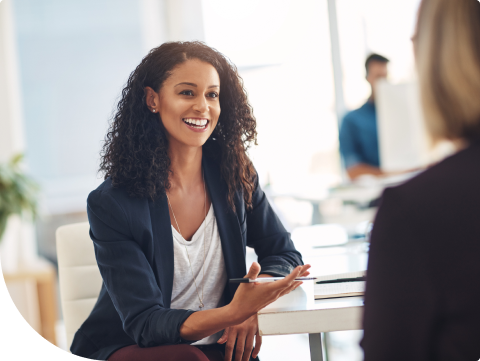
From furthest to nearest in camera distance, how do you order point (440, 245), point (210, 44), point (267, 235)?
point (210, 44) → point (267, 235) → point (440, 245)

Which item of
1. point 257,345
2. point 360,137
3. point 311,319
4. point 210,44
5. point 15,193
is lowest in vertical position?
point 257,345

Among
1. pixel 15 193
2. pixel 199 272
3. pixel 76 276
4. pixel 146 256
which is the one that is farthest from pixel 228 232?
pixel 15 193

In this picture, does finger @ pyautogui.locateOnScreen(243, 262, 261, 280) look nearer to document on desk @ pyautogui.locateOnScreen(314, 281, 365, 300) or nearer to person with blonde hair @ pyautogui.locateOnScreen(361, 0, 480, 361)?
document on desk @ pyautogui.locateOnScreen(314, 281, 365, 300)

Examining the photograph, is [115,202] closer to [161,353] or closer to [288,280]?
[161,353]

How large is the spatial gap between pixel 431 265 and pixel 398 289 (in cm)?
4

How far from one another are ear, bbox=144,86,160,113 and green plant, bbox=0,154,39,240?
2110 millimetres

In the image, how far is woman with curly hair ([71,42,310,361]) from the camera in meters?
1.06

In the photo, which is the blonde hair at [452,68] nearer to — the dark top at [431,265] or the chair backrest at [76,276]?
the dark top at [431,265]

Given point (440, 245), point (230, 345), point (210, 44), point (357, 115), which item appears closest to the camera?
point (440, 245)

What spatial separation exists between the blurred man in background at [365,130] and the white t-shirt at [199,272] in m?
2.03

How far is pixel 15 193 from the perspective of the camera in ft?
10.1

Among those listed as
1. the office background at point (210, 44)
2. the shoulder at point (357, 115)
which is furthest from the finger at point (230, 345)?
the office background at point (210, 44)

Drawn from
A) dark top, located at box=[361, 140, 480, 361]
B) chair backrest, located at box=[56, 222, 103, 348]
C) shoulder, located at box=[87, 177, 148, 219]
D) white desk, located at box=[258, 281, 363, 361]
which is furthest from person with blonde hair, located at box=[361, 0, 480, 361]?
chair backrest, located at box=[56, 222, 103, 348]

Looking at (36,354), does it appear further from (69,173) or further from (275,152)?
(275,152)
